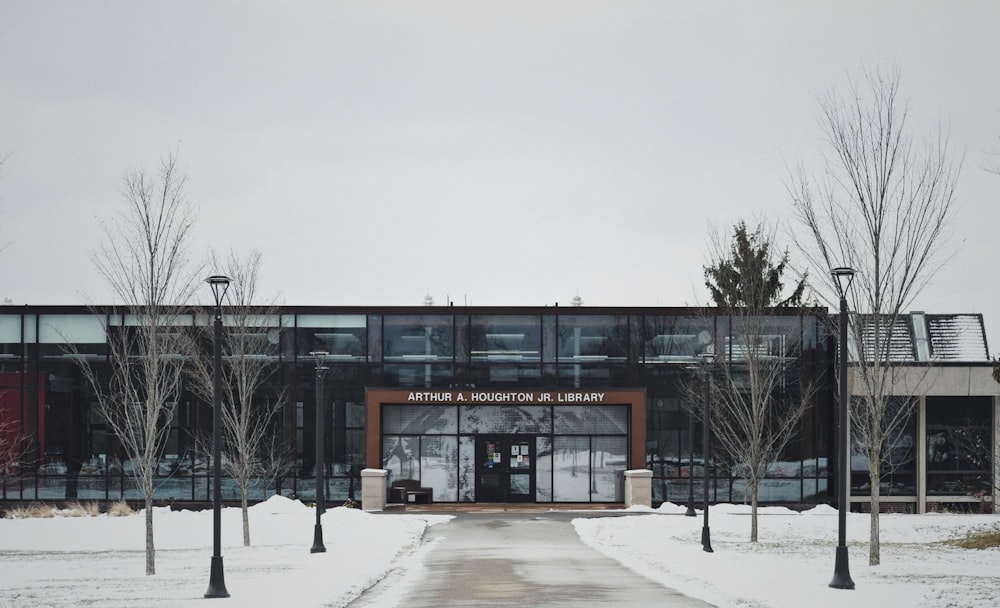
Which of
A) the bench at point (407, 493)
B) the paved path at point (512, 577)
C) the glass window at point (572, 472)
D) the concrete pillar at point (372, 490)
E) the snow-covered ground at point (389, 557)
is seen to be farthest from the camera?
the glass window at point (572, 472)

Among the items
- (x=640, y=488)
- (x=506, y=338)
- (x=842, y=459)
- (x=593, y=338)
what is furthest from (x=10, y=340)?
(x=842, y=459)

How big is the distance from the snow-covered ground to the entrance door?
534 centimetres

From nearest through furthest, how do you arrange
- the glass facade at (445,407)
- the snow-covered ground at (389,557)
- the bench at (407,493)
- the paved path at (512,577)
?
the paved path at (512,577), the snow-covered ground at (389,557), the glass facade at (445,407), the bench at (407,493)

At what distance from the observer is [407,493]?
1738 inches

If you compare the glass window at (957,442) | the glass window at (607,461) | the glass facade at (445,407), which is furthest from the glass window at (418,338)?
the glass window at (957,442)

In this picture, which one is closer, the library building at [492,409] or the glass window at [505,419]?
the library building at [492,409]

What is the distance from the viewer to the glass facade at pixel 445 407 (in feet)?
143

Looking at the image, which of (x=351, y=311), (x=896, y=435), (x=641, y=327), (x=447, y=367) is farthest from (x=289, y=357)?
(x=896, y=435)

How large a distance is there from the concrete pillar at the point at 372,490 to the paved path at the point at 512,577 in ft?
30.1

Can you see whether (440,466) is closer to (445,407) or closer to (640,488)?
(445,407)

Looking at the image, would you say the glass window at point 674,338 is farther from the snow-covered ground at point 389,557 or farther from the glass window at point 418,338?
the glass window at point 418,338

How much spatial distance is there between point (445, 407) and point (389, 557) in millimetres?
19167

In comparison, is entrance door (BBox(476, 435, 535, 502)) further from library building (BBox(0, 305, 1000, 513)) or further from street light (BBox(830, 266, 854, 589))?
street light (BBox(830, 266, 854, 589))

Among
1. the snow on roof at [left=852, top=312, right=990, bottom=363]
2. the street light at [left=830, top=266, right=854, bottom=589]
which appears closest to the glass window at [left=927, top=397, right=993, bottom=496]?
the snow on roof at [left=852, top=312, right=990, bottom=363]
